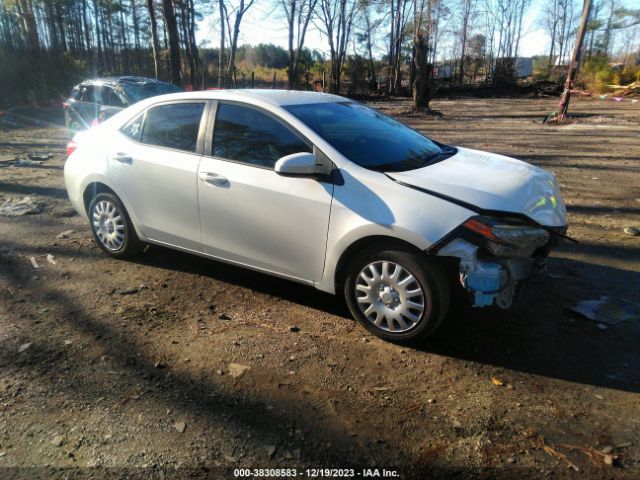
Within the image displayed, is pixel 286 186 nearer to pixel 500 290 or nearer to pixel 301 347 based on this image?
pixel 301 347

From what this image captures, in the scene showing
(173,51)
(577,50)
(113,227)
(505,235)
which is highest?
(577,50)

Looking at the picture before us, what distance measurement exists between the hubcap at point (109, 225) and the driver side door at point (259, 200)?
119cm

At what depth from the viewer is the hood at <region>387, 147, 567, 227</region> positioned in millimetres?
3291

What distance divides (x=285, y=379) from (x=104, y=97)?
10738 mm

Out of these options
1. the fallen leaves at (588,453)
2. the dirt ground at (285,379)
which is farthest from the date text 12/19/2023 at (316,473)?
the fallen leaves at (588,453)

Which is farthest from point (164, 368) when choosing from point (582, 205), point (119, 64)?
point (119, 64)

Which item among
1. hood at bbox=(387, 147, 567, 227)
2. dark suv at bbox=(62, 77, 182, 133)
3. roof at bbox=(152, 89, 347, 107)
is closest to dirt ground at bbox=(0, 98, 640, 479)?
hood at bbox=(387, 147, 567, 227)

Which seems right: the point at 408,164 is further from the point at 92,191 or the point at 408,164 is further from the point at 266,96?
the point at 92,191

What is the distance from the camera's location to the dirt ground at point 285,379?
248 centimetres

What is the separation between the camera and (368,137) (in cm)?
408

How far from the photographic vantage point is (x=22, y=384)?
3086 mm

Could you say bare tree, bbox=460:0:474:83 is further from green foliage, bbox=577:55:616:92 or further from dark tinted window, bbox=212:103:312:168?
dark tinted window, bbox=212:103:312:168

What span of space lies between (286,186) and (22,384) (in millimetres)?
2128

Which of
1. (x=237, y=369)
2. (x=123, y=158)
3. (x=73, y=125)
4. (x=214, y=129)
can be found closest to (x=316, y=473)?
(x=237, y=369)
